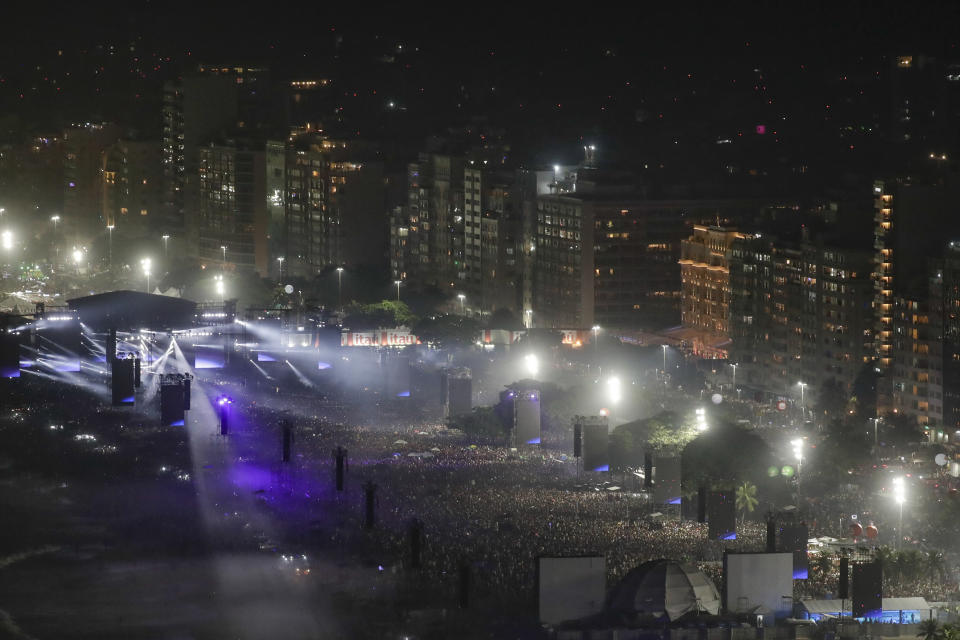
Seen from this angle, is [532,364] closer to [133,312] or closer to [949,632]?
[133,312]

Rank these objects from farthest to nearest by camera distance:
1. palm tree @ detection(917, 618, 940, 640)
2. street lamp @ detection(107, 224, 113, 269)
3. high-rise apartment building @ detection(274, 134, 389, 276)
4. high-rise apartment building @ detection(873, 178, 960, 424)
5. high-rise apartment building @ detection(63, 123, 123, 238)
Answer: high-rise apartment building @ detection(63, 123, 123, 238)
street lamp @ detection(107, 224, 113, 269)
high-rise apartment building @ detection(274, 134, 389, 276)
high-rise apartment building @ detection(873, 178, 960, 424)
palm tree @ detection(917, 618, 940, 640)

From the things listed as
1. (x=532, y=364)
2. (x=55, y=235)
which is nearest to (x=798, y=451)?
(x=532, y=364)

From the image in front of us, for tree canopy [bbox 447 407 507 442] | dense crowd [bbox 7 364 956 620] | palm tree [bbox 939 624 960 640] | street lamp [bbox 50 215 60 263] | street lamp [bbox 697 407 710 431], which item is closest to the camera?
palm tree [bbox 939 624 960 640]

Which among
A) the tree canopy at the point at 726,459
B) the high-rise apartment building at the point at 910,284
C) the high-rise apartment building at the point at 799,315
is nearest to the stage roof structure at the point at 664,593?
the tree canopy at the point at 726,459

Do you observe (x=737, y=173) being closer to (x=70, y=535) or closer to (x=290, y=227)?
(x=290, y=227)

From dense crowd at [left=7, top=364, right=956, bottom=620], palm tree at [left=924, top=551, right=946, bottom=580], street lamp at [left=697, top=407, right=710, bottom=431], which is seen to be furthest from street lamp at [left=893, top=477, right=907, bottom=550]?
street lamp at [left=697, top=407, right=710, bottom=431]

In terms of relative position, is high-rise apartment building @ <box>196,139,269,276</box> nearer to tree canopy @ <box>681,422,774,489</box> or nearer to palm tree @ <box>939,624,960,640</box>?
tree canopy @ <box>681,422,774,489</box>
